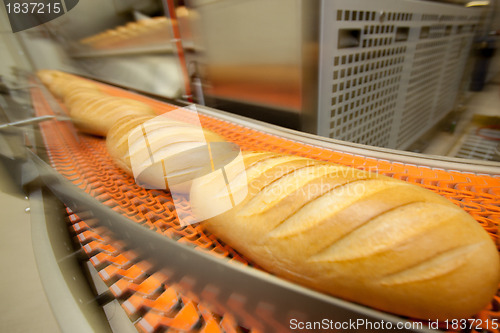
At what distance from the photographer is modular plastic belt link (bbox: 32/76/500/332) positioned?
1.45ft

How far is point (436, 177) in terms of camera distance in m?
0.70

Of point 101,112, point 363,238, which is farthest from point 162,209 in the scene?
point 101,112

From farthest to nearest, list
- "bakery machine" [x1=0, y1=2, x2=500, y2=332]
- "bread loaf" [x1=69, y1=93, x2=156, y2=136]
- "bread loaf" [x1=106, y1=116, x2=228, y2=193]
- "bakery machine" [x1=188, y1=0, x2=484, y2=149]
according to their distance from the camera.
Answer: "bread loaf" [x1=69, y1=93, x2=156, y2=136] → "bakery machine" [x1=188, y1=0, x2=484, y2=149] → "bread loaf" [x1=106, y1=116, x2=228, y2=193] → "bakery machine" [x1=0, y1=2, x2=500, y2=332]

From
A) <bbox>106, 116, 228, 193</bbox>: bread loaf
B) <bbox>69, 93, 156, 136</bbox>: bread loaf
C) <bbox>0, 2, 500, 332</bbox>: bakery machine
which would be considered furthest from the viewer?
<bbox>69, 93, 156, 136</bbox>: bread loaf

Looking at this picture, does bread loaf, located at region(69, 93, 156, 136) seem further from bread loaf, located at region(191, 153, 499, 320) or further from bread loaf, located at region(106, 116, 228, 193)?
bread loaf, located at region(191, 153, 499, 320)

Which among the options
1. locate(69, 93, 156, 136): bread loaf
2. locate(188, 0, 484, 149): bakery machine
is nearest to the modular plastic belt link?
locate(69, 93, 156, 136): bread loaf

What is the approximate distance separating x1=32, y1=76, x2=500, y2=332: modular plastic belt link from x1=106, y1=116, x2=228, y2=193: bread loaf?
0.05 metres

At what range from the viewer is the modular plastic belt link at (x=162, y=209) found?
44cm

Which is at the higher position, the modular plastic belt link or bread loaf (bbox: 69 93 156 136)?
bread loaf (bbox: 69 93 156 136)

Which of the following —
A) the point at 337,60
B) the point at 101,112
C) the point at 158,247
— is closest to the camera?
A: the point at 158,247

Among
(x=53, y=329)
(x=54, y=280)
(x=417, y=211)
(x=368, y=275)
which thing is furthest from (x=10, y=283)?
(x=417, y=211)

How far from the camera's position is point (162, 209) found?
68 centimetres

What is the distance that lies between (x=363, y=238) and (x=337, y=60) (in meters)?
0.78

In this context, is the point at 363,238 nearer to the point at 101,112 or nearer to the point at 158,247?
the point at 158,247
